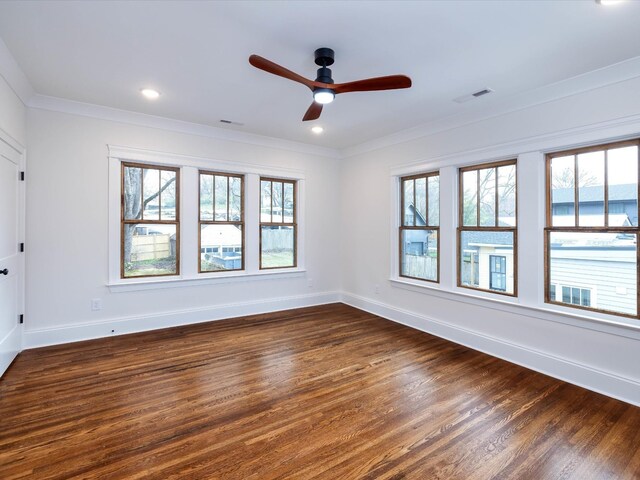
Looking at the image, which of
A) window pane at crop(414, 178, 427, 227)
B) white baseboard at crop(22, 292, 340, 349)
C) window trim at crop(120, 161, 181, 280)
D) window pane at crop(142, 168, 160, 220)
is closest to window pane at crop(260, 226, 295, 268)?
white baseboard at crop(22, 292, 340, 349)

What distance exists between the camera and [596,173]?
304cm

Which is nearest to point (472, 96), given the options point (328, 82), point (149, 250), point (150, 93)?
point (328, 82)

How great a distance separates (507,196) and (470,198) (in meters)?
0.46

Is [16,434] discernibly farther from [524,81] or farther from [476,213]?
[524,81]

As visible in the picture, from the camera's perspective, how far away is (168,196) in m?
4.57

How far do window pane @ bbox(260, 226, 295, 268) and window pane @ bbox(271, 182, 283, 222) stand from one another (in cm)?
18

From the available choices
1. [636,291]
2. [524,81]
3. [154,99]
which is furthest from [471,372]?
[154,99]

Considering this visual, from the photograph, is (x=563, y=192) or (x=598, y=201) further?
(x=563, y=192)

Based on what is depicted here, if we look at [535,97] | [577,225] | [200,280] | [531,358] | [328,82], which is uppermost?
[535,97]

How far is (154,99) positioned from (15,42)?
123 cm

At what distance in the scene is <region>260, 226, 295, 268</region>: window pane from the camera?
538cm

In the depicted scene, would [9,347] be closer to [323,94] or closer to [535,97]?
[323,94]

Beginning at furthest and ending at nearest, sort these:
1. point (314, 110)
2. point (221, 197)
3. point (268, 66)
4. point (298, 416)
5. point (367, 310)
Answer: point (367, 310) < point (221, 197) < point (314, 110) < point (298, 416) < point (268, 66)

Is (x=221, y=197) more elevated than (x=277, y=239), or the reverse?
(x=221, y=197)
